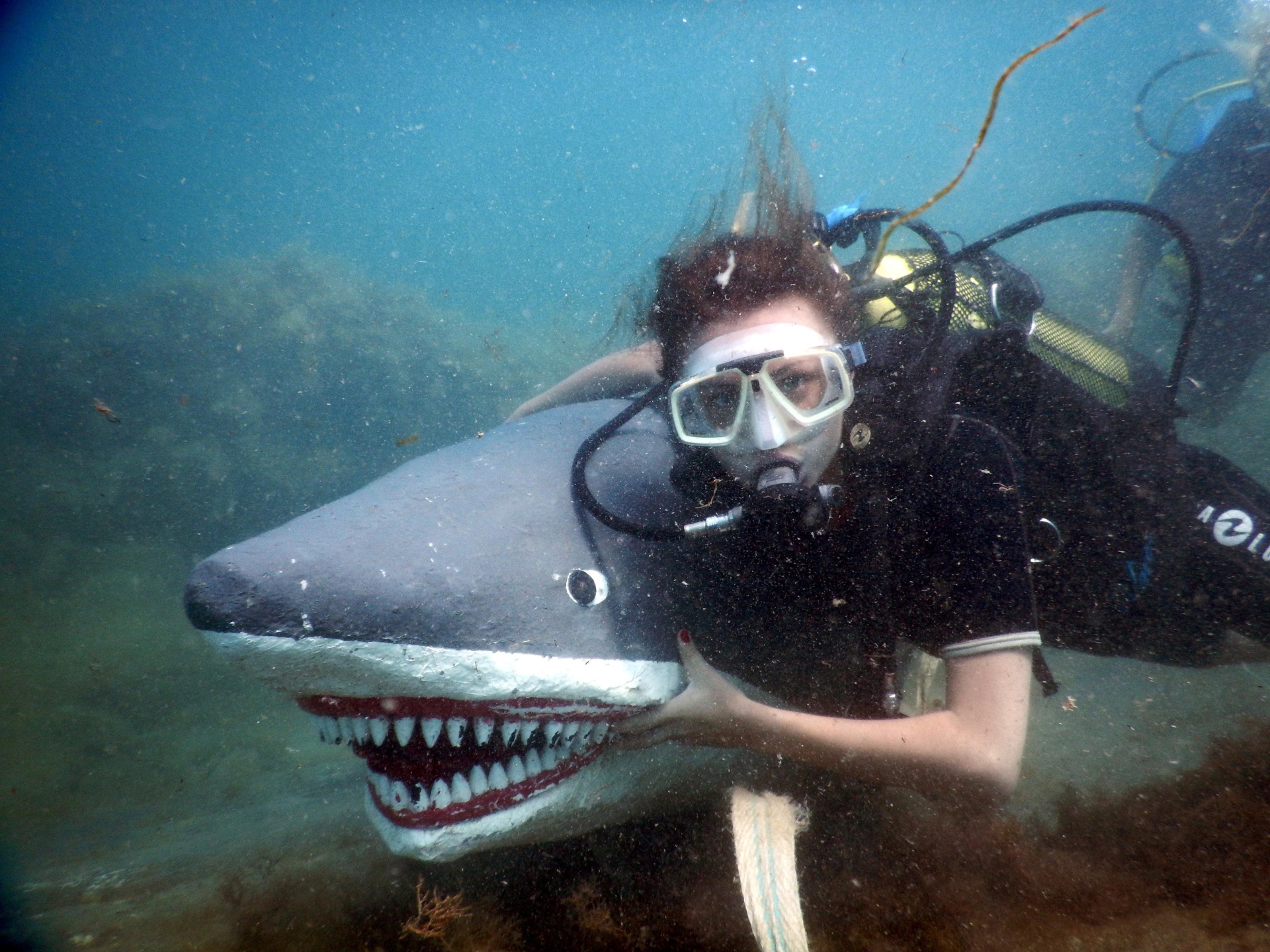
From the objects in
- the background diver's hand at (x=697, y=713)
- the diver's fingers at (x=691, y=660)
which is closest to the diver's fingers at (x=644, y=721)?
the background diver's hand at (x=697, y=713)

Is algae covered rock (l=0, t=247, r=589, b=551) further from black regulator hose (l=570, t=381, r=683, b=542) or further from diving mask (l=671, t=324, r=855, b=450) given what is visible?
diving mask (l=671, t=324, r=855, b=450)

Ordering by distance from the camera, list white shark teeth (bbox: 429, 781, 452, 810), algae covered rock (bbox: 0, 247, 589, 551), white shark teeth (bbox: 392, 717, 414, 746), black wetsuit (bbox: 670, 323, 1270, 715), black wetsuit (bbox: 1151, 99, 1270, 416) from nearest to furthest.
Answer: white shark teeth (bbox: 392, 717, 414, 746), white shark teeth (bbox: 429, 781, 452, 810), black wetsuit (bbox: 670, 323, 1270, 715), black wetsuit (bbox: 1151, 99, 1270, 416), algae covered rock (bbox: 0, 247, 589, 551)

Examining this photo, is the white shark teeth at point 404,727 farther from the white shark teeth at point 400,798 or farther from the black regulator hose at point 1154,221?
the black regulator hose at point 1154,221

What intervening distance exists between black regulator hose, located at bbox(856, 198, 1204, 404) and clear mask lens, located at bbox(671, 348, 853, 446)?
0.94 metres

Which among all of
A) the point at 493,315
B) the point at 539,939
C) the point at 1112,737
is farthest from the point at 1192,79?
the point at 539,939

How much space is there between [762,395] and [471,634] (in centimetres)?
138

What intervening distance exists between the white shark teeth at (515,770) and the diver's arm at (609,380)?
7.14 feet

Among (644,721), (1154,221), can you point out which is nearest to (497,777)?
(644,721)

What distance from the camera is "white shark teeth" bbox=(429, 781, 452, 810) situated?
79.3 inches

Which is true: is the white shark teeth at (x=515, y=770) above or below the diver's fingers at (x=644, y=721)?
below

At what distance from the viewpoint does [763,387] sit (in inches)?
90.1

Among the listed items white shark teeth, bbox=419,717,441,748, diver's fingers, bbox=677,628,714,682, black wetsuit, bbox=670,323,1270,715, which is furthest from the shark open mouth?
black wetsuit, bbox=670,323,1270,715

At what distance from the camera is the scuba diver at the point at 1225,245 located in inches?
219

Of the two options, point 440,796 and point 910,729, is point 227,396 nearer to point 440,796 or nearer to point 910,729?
point 440,796
